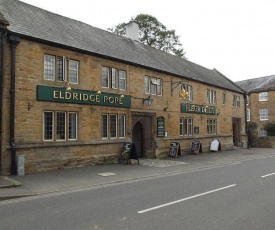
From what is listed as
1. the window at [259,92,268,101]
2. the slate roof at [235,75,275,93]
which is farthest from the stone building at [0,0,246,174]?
the slate roof at [235,75,275,93]

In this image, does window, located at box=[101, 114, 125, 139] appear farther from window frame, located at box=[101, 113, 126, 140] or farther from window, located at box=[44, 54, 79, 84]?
window, located at box=[44, 54, 79, 84]

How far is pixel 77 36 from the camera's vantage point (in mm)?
17953

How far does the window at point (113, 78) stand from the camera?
1789 centimetres

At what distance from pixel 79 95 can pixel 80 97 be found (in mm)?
123

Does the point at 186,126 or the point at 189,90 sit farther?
the point at 189,90

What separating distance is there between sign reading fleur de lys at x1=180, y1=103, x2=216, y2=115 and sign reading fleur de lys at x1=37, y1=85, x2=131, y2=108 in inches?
266

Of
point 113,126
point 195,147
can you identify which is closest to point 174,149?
point 195,147

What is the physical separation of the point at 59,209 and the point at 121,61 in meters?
12.7

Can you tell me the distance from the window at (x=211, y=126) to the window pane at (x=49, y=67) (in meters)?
17.0

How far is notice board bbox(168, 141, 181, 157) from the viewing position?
21.9m

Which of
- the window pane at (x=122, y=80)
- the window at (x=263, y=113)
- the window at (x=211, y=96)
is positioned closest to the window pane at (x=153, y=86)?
the window pane at (x=122, y=80)

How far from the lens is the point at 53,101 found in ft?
48.7

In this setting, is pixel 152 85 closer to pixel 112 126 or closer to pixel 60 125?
pixel 112 126

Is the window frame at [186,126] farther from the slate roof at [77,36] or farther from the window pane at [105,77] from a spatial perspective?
the window pane at [105,77]
